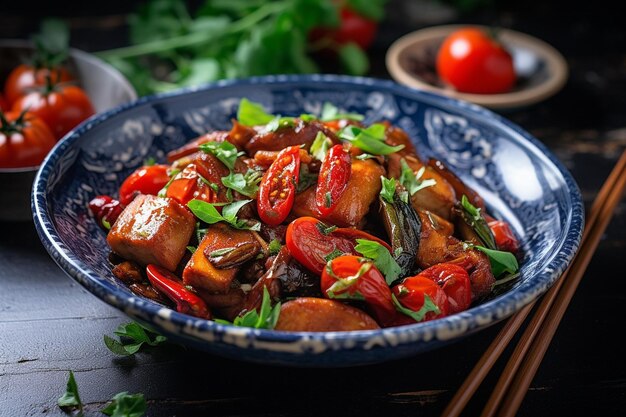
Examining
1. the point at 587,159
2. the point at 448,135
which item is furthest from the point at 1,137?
the point at 587,159

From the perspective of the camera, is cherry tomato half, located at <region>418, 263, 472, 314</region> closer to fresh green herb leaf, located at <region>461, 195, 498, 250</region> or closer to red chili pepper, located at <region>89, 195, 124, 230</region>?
fresh green herb leaf, located at <region>461, 195, 498, 250</region>

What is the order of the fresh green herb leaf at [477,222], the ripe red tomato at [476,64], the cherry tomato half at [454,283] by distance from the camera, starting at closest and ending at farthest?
the cherry tomato half at [454,283]
the fresh green herb leaf at [477,222]
the ripe red tomato at [476,64]

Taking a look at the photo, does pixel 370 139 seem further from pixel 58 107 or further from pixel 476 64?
pixel 476 64

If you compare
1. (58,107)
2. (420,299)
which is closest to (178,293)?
(420,299)

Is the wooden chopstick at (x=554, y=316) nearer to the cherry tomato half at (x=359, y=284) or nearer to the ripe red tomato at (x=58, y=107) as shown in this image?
the cherry tomato half at (x=359, y=284)

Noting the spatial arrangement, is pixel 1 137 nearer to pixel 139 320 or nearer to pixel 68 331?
pixel 68 331

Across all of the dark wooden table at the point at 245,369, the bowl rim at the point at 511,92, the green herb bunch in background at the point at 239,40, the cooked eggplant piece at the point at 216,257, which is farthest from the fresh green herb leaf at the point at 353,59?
the cooked eggplant piece at the point at 216,257
